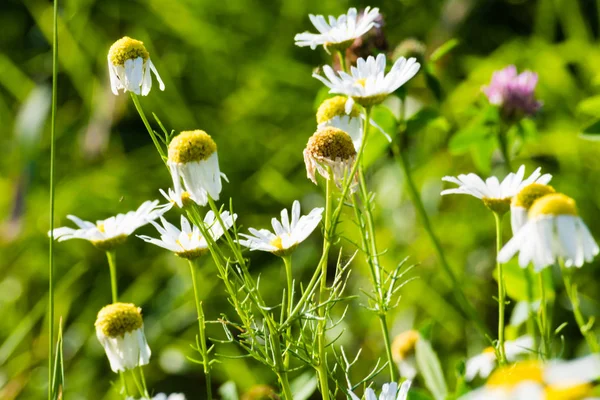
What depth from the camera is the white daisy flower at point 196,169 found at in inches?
19.3

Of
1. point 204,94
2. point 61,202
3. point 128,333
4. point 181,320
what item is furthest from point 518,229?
point 204,94

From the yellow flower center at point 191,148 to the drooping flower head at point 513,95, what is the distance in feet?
1.52

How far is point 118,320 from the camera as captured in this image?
547 mm

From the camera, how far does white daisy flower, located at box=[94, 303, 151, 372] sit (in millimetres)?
533

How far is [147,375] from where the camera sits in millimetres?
1390

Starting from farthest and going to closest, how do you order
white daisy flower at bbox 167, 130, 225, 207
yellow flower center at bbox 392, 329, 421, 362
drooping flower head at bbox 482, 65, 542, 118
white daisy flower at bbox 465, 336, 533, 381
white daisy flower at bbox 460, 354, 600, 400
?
drooping flower head at bbox 482, 65, 542, 118 → yellow flower center at bbox 392, 329, 421, 362 → white daisy flower at bbox 465, 336, 533, 381 → white daisy flower at bbox 167, 130, 225, 207 → white daisy flower at bbox 460, 354, 600, 400

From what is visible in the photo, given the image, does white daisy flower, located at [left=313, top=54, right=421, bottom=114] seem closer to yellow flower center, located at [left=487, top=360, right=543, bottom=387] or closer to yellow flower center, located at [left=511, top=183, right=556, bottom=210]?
yellow flower center, located at [left=511, top=183, right=556, bottom=210]

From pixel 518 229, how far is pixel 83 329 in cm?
110

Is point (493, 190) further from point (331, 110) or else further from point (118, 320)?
point (118, 320)

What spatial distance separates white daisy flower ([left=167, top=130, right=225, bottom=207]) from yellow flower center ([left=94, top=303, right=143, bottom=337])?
10 cm

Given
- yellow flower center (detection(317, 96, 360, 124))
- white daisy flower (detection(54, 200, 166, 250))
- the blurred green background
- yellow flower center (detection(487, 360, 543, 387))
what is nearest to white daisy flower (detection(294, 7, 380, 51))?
yellow flower center (detection(317, 96, 360, 124))

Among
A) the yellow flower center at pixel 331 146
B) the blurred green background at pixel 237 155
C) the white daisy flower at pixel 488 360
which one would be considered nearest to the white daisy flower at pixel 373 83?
the yellow flower center at pixel 331 146

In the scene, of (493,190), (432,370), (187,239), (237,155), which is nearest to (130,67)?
(187,239)

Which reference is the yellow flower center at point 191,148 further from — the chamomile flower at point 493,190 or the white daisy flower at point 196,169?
the chamomile flower at point 493,190
